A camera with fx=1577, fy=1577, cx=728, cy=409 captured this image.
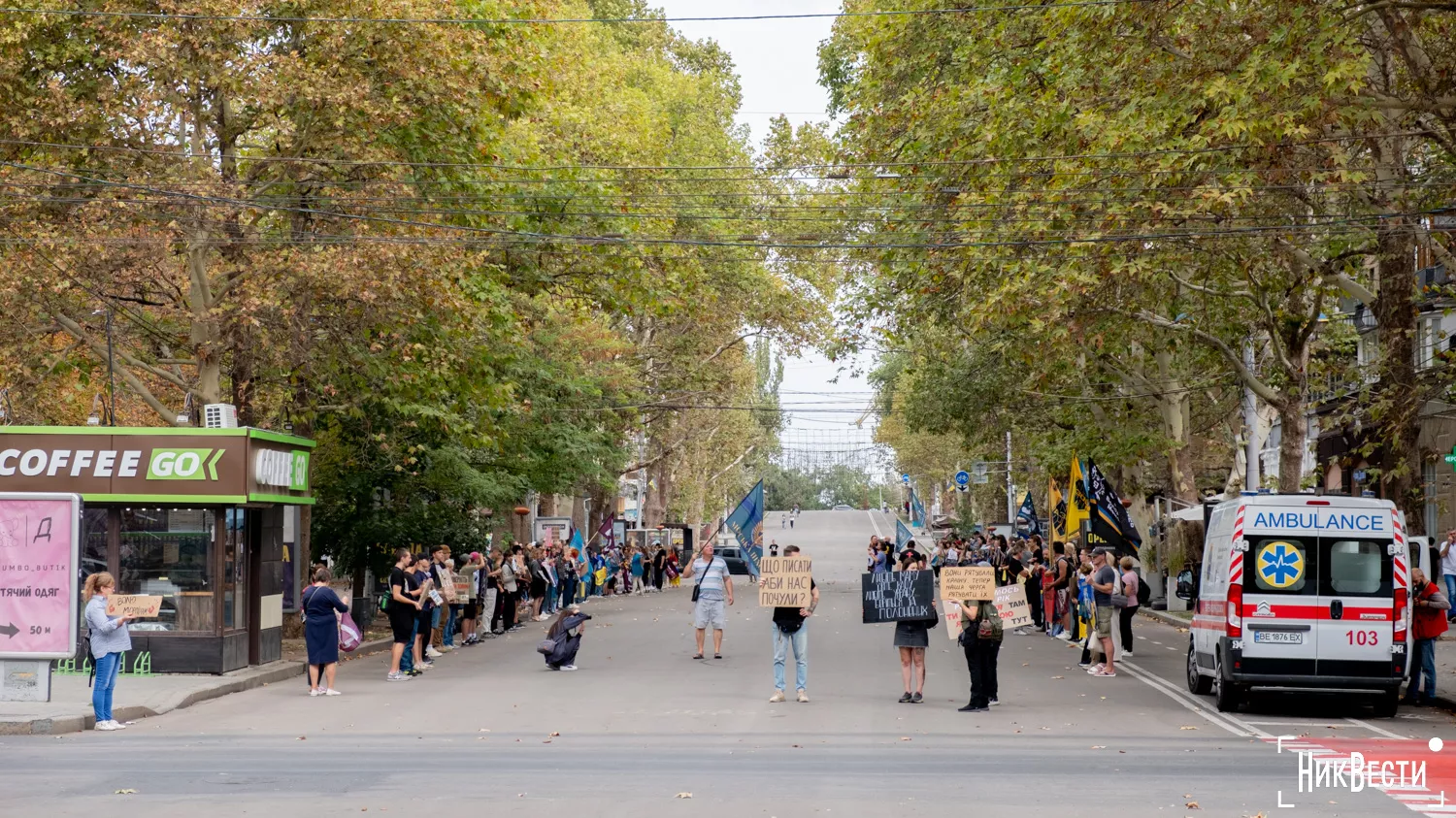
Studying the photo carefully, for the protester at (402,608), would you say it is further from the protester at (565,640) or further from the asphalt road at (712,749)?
the protester at (565,640)

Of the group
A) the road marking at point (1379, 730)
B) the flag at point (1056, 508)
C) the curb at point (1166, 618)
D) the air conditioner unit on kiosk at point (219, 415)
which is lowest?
the curb at point (1166, 618)

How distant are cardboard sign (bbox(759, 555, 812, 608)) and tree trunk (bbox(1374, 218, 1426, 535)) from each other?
Answer: 308 inches

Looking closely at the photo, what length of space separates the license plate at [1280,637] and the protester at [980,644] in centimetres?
282

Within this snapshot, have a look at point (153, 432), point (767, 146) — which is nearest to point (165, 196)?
point (153, 432)

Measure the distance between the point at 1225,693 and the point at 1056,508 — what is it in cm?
2040

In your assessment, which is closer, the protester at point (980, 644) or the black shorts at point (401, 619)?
the protester at point (980, 644)

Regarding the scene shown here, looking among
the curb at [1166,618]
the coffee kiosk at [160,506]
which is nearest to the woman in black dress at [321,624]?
the coffee kiosk at [160,506]

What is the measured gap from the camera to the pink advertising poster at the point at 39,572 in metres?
17.4

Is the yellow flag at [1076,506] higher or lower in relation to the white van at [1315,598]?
higher

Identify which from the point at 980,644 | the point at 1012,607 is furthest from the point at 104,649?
the point at 1012,607

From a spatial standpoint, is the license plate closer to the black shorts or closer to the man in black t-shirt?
the man in black t-shirt

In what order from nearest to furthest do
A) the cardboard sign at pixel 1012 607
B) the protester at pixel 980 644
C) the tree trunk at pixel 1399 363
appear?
the protester at pixel 980 644, the tree trunk at pixel 1399 363, the cardboard sign at pixel 1012 607

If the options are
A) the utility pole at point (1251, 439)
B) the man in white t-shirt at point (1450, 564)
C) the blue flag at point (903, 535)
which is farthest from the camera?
the blue flag at point (903, 535)

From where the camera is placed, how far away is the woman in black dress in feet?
→ 63.9
